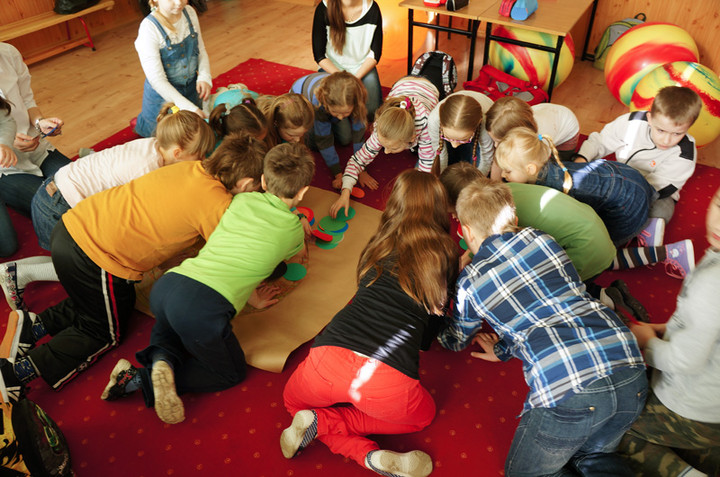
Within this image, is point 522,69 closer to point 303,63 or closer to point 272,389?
point 303,63

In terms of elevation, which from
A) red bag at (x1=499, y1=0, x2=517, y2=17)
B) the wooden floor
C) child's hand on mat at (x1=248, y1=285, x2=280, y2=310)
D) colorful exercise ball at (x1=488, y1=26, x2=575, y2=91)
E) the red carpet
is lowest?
the red carpet

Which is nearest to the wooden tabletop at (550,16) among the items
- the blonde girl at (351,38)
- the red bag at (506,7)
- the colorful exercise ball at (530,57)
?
the red bag at (506,7)

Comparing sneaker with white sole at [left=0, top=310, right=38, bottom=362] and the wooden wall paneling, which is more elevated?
the wooden wall paneling

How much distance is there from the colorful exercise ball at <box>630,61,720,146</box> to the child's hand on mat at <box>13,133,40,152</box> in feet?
11.0

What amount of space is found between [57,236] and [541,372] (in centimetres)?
170

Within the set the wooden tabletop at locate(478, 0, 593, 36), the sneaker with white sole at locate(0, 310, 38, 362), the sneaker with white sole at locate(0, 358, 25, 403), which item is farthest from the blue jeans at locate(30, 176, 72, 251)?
the wooden tabletop at locate(478, 0, 593, 36)

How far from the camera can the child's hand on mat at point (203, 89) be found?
299 centimetres

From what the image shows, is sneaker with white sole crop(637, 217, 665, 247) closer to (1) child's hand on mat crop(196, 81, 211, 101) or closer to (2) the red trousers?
(2) the red trousers

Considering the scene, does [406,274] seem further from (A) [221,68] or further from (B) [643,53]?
(A) [221,68]

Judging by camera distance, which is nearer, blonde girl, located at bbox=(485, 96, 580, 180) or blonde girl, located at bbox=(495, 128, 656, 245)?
blonde girl, located at bbox=(495, 128, 656, 245)

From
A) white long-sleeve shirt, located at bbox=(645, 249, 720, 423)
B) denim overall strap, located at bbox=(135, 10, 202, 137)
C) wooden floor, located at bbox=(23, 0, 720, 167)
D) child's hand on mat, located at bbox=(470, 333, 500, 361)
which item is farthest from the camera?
wooden floor, located at bbox=(23, 0, 720, 167)

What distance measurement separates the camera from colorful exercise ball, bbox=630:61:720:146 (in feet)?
9.07

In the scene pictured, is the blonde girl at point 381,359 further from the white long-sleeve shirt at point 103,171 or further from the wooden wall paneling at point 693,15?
the wooden wall paneling at point 693,15

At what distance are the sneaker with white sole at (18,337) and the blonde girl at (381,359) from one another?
3.34 ft
